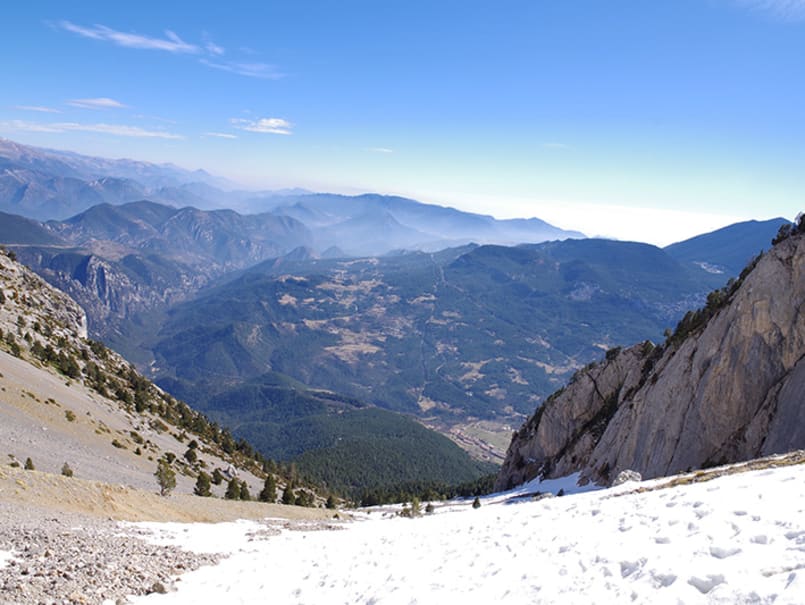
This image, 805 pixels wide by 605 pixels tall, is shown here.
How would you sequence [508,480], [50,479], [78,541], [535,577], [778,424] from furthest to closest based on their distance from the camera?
[508,480], [778,424], [50,479], [78,541], [535,577]

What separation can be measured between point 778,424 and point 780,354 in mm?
7098

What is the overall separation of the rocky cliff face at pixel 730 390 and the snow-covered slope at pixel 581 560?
49.4 ft

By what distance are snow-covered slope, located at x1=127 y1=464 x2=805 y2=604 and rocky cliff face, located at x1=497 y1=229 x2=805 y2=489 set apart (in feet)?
49.4

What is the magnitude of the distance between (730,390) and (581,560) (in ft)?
108

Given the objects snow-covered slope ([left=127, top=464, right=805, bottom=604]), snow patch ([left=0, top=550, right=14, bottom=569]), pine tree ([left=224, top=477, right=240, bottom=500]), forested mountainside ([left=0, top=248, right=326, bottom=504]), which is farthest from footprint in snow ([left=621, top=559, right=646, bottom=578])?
pine tree ([left=224, top=477, right=240, bottom=500])

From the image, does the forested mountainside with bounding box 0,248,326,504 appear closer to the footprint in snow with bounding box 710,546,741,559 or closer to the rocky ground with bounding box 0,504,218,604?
the rocky ground with bounding box 0,504,218,604

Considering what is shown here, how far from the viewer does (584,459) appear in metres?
62.0

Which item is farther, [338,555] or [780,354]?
[780,354]

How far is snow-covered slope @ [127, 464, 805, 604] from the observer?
10.3m

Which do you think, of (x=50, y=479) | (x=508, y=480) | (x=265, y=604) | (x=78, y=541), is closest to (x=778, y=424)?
(x=265, y=604)

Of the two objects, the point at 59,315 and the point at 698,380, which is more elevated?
the point at 698,380

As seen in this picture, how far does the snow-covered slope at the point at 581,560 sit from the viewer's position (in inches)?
406

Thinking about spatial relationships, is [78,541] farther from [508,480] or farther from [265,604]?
→ [508,480]

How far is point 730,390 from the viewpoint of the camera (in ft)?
125
